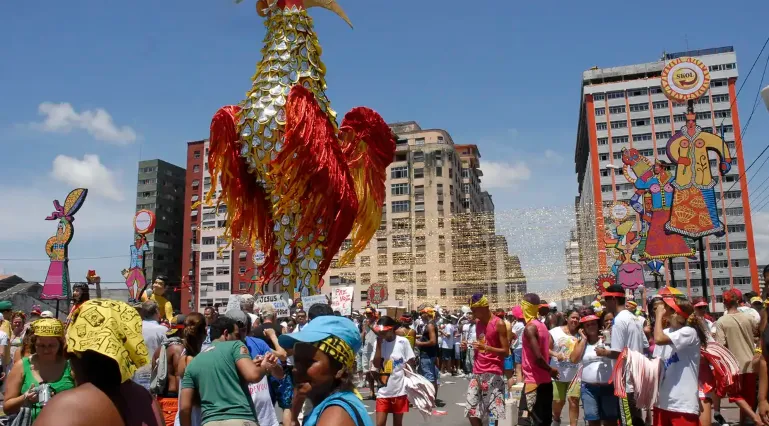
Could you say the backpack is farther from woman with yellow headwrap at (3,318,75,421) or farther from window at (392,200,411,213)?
window at (392,200,411,213)

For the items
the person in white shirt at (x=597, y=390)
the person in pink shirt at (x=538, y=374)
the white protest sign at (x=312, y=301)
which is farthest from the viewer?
the white protest sign at (x=312, y=301)

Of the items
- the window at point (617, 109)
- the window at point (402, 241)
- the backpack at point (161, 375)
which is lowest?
the backpack at point (161, 375)

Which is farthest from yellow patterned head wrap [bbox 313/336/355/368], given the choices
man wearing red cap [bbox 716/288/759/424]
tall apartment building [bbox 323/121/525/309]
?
tall apartment building [bbox 323/121/525/309]

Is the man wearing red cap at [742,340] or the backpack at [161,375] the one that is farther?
the man wearing red cap at [742,340]

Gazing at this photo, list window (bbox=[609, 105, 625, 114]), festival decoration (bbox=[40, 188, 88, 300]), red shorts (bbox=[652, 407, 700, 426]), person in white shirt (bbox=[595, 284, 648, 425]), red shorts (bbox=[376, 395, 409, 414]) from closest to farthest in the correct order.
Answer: red shorts (bbox=[652, 407, 700, 426]) < person in white shirt (bbox=[595, 284, 648, 425]) < red shorts (bbox=[376, 395, 409, 414]) < festival decoration (bbox=[40, 188, 88, 300]) < window (bbox=[609, 105, 625, 114])

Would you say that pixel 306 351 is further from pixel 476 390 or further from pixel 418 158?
pixel 418 158

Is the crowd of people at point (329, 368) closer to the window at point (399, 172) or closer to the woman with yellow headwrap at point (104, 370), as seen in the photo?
the woman with yellow headwrap at point (104, 370)

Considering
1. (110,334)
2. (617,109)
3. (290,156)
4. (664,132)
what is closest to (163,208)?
(617,109)

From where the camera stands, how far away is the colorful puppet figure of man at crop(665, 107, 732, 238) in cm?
1934

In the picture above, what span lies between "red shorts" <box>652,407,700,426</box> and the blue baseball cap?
11.8ft

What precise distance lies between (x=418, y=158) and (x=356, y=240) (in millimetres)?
56227

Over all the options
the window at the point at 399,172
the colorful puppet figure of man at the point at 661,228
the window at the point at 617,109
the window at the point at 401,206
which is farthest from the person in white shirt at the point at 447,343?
the window at the point at 617,109

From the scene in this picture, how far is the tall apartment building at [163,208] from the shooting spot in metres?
82.4

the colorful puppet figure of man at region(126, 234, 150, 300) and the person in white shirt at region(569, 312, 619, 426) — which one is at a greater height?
the colorful puppet figure of man at region(126, 234, 150, 300)
